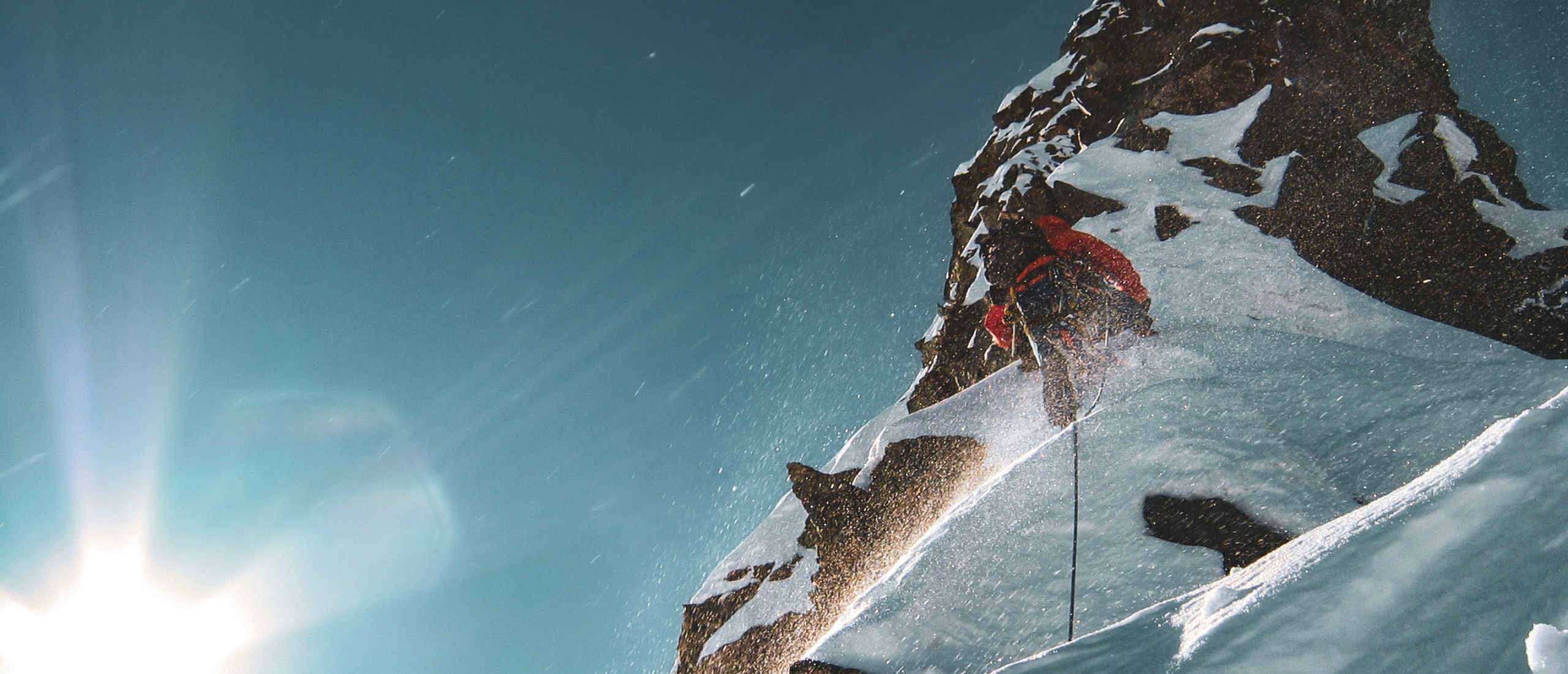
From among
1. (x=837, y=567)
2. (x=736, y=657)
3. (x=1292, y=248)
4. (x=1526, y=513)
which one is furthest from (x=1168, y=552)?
(x=1292, y=248)

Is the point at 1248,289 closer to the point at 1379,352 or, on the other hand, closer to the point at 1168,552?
the point at 1379,352

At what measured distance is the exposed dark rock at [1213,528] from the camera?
5793 mm

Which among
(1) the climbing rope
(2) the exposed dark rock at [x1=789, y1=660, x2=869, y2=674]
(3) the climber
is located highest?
(3) the climber

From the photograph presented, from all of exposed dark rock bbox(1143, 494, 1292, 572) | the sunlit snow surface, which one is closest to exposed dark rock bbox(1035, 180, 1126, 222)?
the sunlit snow surface

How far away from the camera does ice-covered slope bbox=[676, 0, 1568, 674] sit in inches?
235

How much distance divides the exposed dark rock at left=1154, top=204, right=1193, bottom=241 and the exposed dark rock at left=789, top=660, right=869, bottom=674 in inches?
431

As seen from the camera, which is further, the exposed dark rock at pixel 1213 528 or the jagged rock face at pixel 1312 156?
the jagged rock face at pixel 1312 156

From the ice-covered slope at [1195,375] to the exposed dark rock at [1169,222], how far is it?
47 millimetres

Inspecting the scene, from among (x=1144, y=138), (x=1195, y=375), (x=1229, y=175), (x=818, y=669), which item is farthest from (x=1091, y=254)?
(x=1144, y=138)

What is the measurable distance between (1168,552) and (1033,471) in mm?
1892

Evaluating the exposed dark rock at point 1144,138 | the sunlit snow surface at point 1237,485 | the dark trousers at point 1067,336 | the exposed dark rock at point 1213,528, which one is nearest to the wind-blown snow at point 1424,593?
the sunlit snow surface at point 1237,485

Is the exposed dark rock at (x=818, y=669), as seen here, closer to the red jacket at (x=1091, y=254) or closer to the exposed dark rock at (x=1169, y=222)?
the red jacket at (x=1091, y=254)

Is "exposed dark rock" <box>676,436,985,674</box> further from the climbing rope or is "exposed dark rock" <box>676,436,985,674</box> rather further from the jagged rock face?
the climbing rope

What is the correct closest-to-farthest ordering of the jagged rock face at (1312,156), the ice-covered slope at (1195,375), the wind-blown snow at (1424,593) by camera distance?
the wind-blown snow at (1424,593)
the ice-covered slope at (1195,375)
the jagged rock face at (1312,156)
